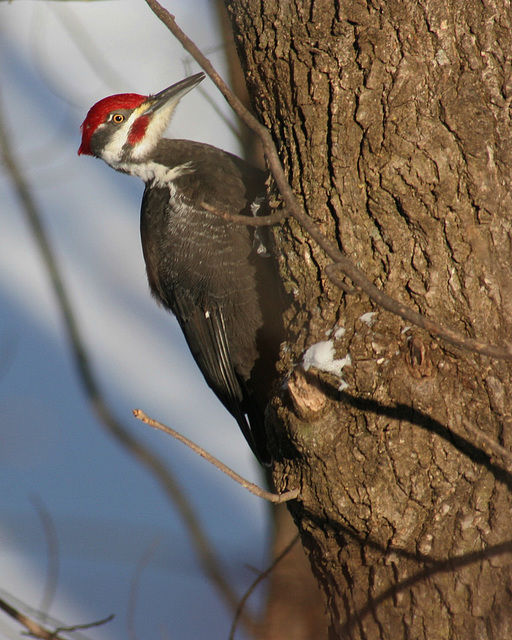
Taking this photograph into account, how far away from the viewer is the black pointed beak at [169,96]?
130 inches

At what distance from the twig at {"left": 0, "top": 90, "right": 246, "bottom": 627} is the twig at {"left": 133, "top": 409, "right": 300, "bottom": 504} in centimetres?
273

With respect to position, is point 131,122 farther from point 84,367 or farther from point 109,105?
point 84,367

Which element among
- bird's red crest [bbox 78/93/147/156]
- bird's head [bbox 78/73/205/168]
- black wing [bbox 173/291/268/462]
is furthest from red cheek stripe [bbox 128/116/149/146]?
black wing [bbox 173/291/268/462]

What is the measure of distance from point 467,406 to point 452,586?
0.48m

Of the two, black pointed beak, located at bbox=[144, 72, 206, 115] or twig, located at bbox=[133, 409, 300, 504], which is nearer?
twig, located at bbox=[133, 409, 300, 504]

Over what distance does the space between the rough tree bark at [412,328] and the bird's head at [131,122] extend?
1.58 meters

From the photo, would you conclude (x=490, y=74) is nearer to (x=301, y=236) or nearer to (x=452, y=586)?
(x=301, y=236)

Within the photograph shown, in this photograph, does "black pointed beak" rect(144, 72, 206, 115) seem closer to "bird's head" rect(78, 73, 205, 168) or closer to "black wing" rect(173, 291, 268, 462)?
"bird's head" rect(78, 73, 205, 168)

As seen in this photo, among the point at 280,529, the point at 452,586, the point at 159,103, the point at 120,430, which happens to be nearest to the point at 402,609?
the point at 452,586

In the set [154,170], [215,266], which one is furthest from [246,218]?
[154,170]

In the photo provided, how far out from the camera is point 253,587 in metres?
2.26

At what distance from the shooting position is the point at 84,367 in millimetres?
4809

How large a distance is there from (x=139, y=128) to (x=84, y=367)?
2059 mm

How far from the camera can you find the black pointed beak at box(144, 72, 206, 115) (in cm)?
331
